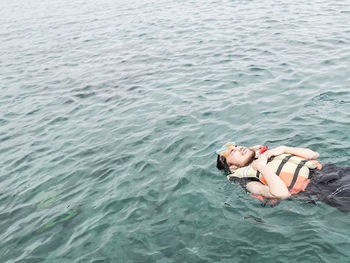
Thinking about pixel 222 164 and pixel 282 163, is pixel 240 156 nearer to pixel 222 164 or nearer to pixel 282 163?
pixel 222 164

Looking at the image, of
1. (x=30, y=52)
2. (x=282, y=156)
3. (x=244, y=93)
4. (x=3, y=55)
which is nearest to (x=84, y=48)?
(x=30, y=52)

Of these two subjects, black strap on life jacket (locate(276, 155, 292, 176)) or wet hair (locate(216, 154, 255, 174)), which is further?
wet hair (locate(216, 154, 255, 174))

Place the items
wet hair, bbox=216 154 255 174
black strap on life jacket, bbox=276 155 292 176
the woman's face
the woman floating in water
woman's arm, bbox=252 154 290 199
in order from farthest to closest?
wet hair, bbox=216 154 255 174
the woman's face
black strap on life jacket, bbox=276 155 292 176
woman's arm, bbox=252 154 290 199
the woman floating in water

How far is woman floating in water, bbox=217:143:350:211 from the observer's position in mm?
6438

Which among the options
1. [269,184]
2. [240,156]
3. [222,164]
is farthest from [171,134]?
[269,184]

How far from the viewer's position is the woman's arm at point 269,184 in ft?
21.5

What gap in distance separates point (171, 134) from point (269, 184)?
162 inches

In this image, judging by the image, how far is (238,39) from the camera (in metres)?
17.5

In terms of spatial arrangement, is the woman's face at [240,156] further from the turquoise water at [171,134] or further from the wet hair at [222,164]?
the turquoise water at [171,134]

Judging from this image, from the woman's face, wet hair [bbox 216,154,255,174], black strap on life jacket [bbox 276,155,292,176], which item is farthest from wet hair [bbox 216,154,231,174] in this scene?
black strap on life jacket [bbox 276,155,292,176]

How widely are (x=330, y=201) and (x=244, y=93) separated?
6071 millimetres

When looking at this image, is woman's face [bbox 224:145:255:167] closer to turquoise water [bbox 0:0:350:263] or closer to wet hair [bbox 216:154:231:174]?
wet hair [bbox 216:154:231:174]

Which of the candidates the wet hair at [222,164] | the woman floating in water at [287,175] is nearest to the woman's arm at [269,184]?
the woman floating in water at [287,175]

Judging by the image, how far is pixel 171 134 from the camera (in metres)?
10.2
